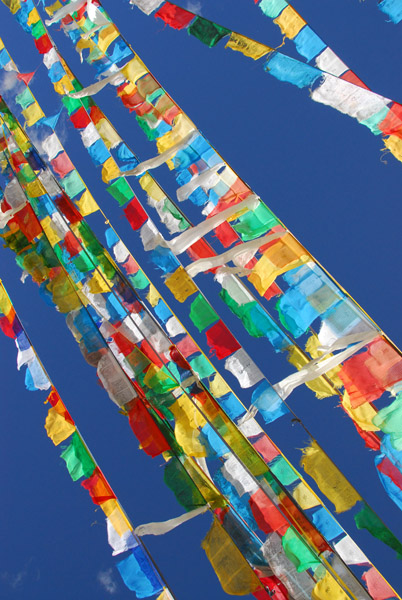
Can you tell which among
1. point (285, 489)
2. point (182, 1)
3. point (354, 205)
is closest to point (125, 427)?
point (285, 489)

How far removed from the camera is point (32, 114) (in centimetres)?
774

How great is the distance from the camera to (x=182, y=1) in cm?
1025

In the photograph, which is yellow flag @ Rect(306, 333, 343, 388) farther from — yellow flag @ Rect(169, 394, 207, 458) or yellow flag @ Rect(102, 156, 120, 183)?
yellow flag @ Rect(102, 156, 120, 183)

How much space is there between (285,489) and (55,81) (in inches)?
249

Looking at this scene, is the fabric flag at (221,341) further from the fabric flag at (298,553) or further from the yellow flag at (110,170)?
the yellow flag at (110,170)

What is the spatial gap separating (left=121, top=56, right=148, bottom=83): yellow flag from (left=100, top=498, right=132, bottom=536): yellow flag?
524 centimetres

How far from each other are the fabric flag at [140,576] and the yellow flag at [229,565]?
777mm

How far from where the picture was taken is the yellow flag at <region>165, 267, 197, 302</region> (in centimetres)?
631

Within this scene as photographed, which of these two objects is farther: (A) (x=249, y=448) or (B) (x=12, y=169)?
(B) (x=12, y=169)

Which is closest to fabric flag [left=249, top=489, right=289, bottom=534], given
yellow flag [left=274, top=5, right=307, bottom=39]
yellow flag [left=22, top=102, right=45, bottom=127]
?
yellow flag [left=274, top=5, right=307, bottom=39]

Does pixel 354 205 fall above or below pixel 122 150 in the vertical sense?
below

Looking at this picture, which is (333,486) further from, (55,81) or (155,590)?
(55,81)

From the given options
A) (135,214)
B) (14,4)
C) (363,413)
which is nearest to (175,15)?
(135,214)

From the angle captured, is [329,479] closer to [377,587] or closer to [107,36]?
[377,587]
